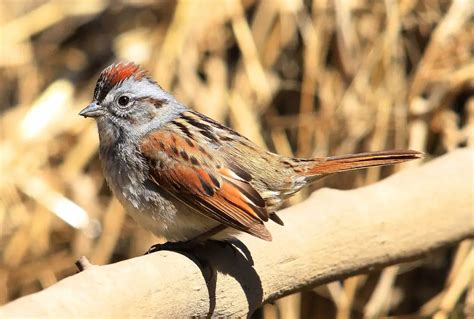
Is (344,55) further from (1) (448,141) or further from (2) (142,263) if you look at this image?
(2) (142,263)

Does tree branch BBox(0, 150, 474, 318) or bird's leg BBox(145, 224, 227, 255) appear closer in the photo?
tree branch BBox(0, 150, 474, 318)

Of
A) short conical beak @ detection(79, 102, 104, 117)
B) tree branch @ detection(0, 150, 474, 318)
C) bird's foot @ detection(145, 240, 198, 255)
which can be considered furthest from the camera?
short conical beak @ detection(79, 102, 104, 117)

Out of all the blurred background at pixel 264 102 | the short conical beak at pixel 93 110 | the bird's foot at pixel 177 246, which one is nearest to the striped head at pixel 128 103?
the short conical beak at pixel 93 110

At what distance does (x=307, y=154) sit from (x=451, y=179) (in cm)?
132

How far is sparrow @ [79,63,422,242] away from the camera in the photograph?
8.32ft

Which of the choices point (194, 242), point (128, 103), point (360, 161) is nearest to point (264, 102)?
point (128, 103)

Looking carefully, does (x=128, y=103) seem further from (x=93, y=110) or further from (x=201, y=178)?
(x=201, y=178)

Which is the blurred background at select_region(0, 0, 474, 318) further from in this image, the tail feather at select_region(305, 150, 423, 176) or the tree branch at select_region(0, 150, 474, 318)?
the tail feather at select_region(305, 150, 423, 176)

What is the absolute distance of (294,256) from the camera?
241 centimetres

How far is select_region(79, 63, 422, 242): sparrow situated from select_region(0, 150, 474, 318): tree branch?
3.5 inches

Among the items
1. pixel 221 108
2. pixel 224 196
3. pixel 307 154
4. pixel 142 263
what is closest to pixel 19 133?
pixel 221 108

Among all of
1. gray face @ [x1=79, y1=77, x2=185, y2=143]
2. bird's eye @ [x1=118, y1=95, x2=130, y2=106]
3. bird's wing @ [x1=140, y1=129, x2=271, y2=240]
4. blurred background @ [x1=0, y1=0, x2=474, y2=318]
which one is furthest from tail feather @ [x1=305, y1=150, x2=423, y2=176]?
blurred background @ [x1=0, y1=0, x2=474, y2=318]

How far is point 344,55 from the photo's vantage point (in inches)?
160

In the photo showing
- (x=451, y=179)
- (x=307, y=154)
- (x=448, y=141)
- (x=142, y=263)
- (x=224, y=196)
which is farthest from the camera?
(x=307, y=154)
